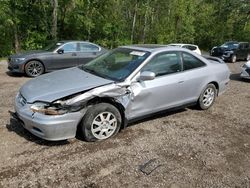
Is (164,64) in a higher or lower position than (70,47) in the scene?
higher

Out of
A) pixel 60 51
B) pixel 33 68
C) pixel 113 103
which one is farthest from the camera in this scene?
pixel 60 51

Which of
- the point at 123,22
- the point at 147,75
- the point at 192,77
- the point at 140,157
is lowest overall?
the point at 140,157

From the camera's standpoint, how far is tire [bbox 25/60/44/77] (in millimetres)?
9578

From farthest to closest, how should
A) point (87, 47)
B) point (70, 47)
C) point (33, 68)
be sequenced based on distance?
1. point (87, 47)
2. point (70, 47)
3. point (33, 68)

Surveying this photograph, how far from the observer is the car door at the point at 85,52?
10670 mm

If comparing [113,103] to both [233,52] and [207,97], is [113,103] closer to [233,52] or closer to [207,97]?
[207,97]

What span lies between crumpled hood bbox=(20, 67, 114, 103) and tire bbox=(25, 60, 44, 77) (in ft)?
15.8

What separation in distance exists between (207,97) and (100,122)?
9.50ft

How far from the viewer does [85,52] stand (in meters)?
10.8

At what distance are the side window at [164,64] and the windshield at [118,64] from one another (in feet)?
0.57

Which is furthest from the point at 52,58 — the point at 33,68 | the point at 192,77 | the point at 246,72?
the point at 246,72

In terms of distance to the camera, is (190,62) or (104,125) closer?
(104,125)

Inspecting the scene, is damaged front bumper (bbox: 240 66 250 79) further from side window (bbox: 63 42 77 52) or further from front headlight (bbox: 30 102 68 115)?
front headlight (bbox: 30 102 68 115)

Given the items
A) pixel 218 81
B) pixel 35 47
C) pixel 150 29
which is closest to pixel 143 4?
pixel 150 29
